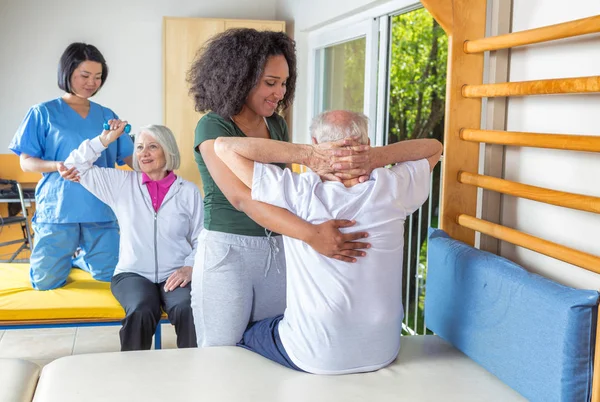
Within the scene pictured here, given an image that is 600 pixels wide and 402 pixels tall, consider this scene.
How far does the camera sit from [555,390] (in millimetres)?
1553

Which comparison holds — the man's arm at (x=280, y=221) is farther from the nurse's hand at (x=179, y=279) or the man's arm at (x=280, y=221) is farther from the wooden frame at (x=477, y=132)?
the nurse's hand at (x=179, y=279)

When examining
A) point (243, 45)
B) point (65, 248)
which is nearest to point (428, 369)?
point (243, 45)

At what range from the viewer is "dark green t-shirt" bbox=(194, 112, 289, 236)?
1904 mm

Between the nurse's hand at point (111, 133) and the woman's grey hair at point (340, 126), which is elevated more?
the woman's grey hair at point (340, 126)

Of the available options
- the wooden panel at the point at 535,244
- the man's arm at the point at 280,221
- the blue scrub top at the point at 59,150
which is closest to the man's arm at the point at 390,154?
the man's arm at the point at 280,221

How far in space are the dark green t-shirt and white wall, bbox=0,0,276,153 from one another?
3.73 m

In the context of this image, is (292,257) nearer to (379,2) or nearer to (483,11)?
(483,11)

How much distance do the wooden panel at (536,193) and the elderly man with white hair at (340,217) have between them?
0.26m

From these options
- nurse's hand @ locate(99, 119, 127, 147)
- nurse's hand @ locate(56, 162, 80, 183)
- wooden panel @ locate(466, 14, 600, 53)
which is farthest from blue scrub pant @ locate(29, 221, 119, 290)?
wooden panel @ locate(466, 14, 600, 53)

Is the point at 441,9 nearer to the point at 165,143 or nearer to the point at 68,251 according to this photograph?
the point at 165,143

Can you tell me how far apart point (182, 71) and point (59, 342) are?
7.76 feet

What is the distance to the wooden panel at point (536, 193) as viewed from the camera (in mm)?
1575

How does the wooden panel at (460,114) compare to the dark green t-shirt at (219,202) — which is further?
the wooden panel at (460,114)

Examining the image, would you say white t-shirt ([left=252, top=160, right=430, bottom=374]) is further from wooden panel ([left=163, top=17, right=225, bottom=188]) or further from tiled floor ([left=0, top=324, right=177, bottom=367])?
wooden panel ([left=163, top=17, right=225, bottom=188])
